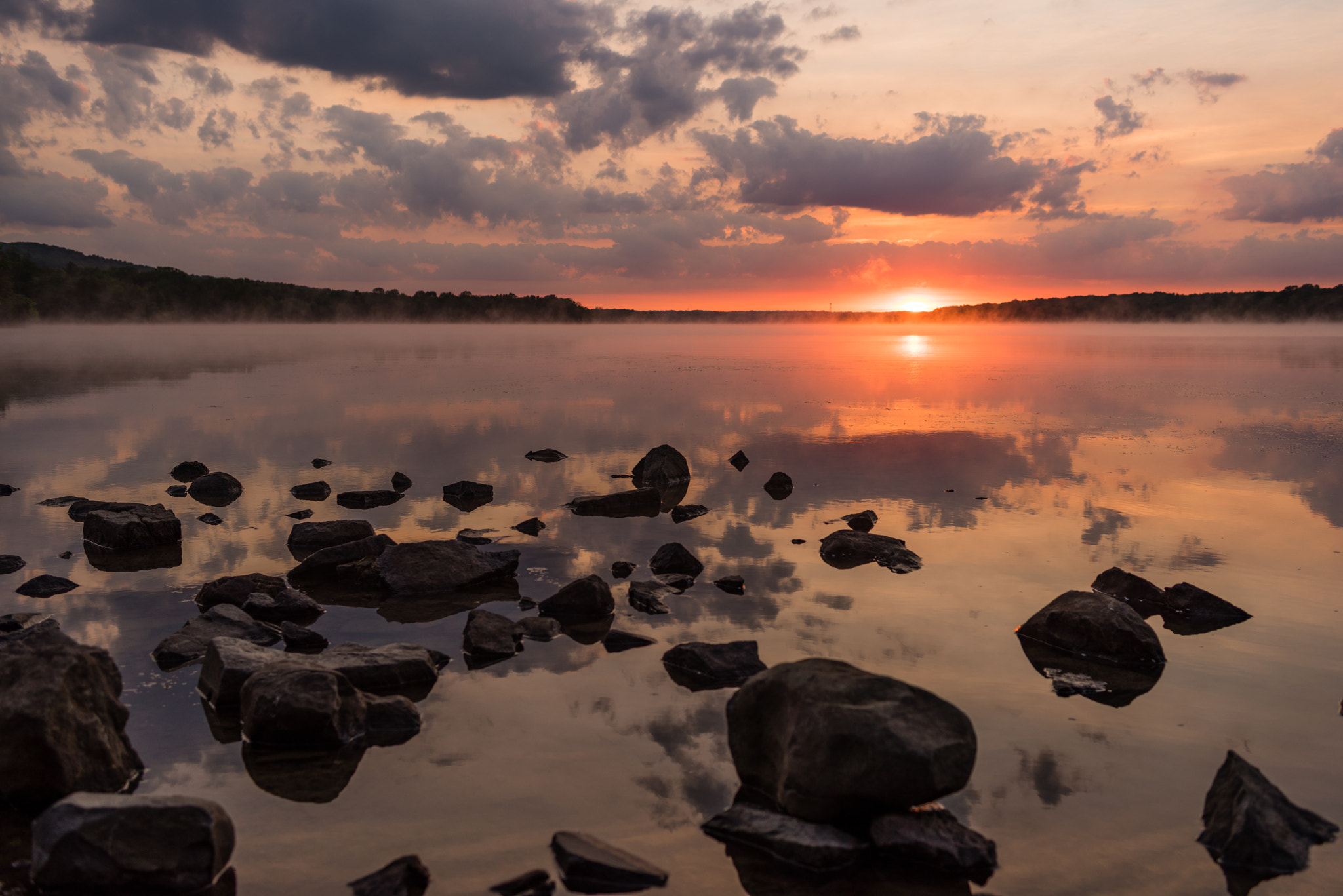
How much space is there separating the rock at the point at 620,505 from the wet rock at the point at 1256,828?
13.0m

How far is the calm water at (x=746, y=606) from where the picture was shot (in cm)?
710

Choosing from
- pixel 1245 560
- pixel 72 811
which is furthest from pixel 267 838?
pixel 1245 560

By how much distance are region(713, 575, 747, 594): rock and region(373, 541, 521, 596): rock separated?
3508 mm

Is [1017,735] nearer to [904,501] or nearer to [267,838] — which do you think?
[267,838]

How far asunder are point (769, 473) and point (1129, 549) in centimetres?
1020

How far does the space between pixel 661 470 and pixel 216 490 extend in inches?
435

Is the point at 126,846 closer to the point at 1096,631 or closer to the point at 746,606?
the point at 746,606

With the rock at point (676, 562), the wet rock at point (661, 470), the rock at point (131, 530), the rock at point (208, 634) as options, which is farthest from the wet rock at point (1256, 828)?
the rock at point (131, 530)

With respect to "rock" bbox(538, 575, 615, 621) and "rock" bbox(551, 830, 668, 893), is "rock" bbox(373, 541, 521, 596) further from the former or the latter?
"rock" bbox(551, 830, 668, 893)

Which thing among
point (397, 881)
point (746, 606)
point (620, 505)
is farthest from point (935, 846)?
point (620, 505)

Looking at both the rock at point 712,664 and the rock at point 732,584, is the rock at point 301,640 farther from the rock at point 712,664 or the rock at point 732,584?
the rock at point 732,584

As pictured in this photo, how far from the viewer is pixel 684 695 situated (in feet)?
31.3

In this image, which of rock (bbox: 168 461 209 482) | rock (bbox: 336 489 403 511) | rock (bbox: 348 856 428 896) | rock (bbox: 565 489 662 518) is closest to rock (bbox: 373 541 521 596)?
rock (bbox: 565 489 662 518)

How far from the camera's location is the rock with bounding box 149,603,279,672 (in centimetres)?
1024
